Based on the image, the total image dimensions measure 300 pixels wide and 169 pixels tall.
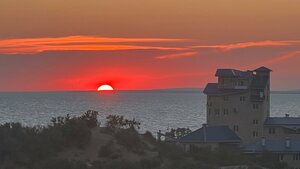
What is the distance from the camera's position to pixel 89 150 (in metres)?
56.4

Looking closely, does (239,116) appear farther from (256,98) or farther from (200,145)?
(200,145)

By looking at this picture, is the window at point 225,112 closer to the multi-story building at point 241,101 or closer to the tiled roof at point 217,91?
the multi-story building at point 241,101

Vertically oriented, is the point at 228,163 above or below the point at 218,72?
below

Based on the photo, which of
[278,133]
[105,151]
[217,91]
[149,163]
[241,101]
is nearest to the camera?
[149,163]

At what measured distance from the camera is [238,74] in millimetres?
81188

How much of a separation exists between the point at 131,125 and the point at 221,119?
1609cm

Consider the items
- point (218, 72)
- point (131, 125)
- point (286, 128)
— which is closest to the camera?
point (131, 125)

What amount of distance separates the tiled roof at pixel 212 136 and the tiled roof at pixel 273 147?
9.95ft

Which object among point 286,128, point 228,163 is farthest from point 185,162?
point 286,128

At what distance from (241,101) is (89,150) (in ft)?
89.6

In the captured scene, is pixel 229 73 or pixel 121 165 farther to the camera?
pixel 229 73

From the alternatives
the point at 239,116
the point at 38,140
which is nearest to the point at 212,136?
the point at 239,116

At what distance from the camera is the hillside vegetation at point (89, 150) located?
173 feet

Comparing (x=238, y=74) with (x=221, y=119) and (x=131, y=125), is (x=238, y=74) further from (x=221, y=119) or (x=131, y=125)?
(x=131, y=125)
